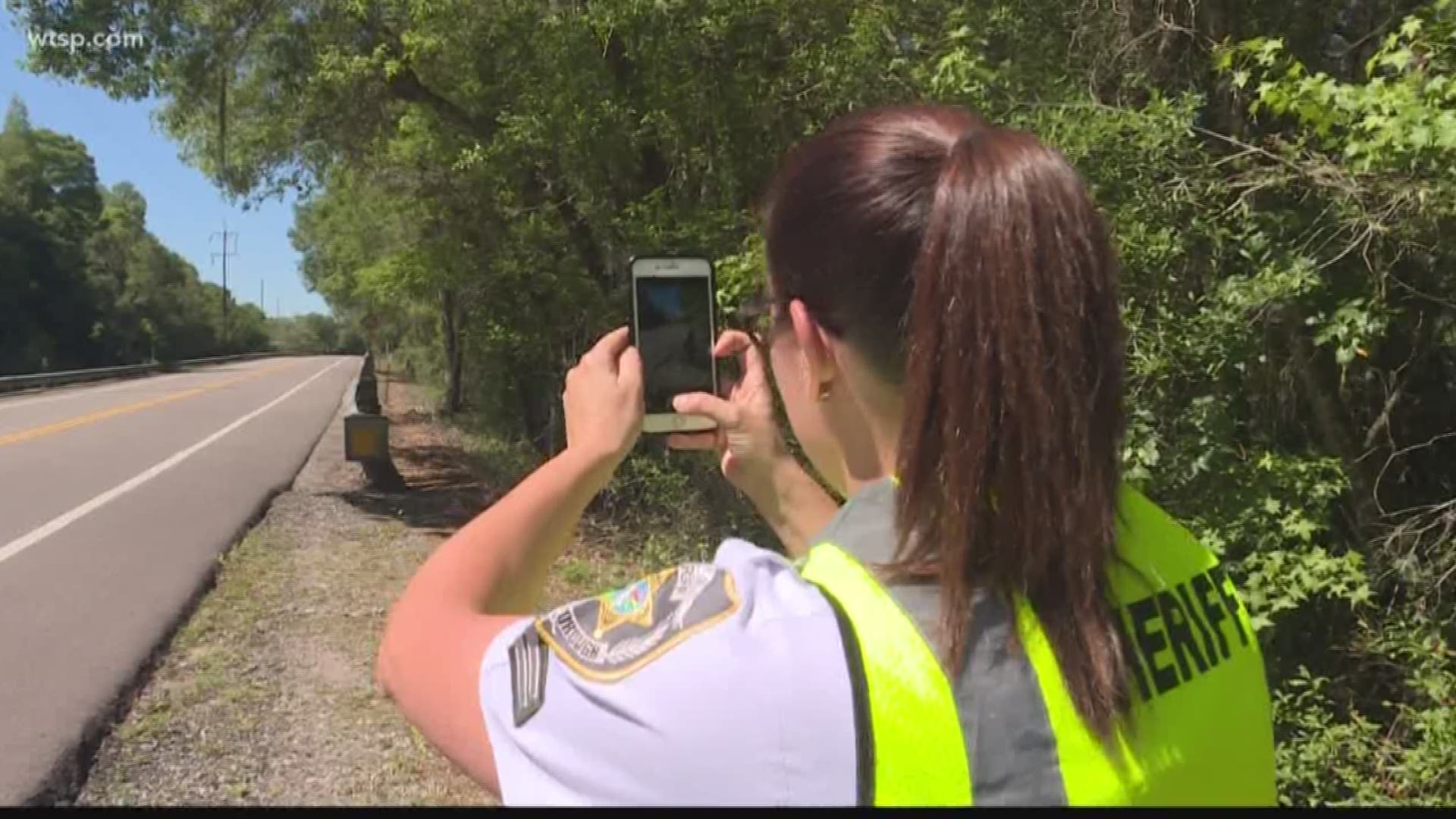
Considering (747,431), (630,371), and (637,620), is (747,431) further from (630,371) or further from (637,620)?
(637,620)

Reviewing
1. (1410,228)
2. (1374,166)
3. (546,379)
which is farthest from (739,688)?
(546,379)

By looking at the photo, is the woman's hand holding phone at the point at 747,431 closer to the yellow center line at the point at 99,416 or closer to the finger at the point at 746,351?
the finger at the point at 746,351

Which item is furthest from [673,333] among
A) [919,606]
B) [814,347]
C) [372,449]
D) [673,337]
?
[372,449]

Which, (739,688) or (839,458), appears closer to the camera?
(739,688)

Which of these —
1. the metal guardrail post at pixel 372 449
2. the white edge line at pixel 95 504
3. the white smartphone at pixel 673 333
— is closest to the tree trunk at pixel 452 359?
the white edge line at pixel 95 504

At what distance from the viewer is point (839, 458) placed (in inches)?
48.6

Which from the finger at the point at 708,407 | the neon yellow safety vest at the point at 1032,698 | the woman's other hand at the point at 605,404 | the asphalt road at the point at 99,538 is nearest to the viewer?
the neon yellow safety vest at the point at 1032,698

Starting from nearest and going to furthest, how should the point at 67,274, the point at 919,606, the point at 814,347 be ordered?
the point at 919,606
the point at 814,347
the point at 67,274

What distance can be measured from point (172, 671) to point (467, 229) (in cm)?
825

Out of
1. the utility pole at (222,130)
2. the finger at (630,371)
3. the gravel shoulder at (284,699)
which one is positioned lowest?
the gravel shoulder at (284,699)

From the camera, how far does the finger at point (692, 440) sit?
168 centimetres

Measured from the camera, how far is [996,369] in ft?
3.29

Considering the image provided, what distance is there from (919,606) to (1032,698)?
0.13 m

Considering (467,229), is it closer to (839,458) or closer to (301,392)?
(839,458)
